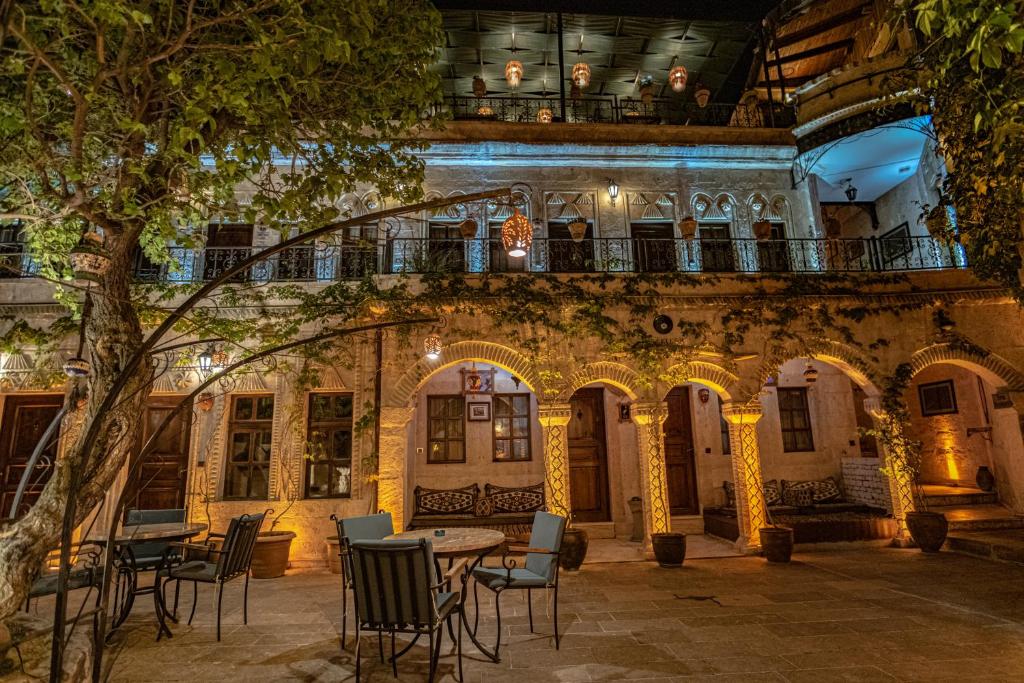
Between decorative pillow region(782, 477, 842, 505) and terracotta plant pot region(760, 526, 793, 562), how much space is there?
8.86ft

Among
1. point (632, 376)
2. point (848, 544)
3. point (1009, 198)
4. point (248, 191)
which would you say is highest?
point (248, 191)

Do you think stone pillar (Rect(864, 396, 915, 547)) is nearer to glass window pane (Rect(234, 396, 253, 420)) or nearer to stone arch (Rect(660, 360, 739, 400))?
stone arch (Rect(660, 360, 739, 400))

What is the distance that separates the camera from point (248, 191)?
9.16m

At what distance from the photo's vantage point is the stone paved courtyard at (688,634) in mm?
3750

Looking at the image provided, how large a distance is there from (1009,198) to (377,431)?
24.8ft

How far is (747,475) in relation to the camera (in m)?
8.21

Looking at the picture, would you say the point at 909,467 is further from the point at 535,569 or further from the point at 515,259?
the point at 515,259

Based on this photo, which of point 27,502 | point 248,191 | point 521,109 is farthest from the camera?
point 521,109

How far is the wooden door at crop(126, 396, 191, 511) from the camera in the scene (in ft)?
25.9

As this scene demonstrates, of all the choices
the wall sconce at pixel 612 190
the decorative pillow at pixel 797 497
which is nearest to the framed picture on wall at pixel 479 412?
the wall sconce at pixel 612 190

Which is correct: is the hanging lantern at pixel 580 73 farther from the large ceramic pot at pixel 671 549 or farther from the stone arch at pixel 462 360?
the large ceramic pot at pixel 671 549

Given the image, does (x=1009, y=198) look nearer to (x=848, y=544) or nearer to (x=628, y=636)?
(x=628, y=636)

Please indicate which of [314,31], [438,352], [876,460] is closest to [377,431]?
[438,352]

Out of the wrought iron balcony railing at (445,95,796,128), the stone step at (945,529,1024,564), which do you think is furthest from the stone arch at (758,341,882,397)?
the wrought iron balcony railing at (445,95,796,128)
